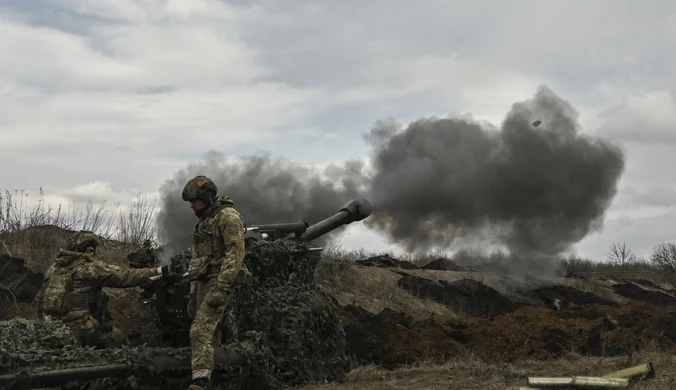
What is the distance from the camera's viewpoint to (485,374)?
905 centimetres

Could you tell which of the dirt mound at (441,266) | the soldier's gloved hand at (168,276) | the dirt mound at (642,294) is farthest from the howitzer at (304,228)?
the dirt mound at (642,294)

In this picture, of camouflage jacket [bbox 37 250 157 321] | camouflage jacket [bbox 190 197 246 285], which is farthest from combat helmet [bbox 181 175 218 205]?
camouflage jacket [bbox 37 250 157 321]

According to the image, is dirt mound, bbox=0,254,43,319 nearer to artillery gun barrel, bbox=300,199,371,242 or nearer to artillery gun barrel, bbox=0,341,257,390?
artillery gun barrel, bbox=300,199,371,242

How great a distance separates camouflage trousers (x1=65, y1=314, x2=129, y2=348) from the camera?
753 cm

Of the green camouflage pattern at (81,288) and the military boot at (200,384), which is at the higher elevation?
the green camouflage pattern at (81,288)

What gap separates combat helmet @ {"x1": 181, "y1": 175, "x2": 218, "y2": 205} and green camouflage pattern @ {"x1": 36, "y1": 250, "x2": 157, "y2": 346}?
894 millimetres

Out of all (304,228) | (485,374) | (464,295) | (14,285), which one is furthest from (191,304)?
(464,295)

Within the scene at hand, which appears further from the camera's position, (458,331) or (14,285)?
(458,331)

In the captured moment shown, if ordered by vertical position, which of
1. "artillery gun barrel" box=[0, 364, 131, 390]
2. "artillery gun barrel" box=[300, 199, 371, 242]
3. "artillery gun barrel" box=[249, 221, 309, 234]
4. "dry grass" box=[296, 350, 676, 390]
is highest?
"artillery gun barrel" box=[300, 199, 371, 242]

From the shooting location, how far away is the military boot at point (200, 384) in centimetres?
681

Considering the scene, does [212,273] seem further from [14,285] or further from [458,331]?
[458,331]

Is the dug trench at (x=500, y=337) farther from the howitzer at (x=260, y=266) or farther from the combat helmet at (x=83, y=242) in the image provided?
the combat helmet at (x=83, y=242)

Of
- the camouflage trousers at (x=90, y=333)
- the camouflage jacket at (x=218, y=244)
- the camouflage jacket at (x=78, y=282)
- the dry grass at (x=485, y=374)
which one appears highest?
the camouflage jacket at (x=218, y=244)

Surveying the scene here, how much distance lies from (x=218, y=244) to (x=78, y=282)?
1547 millimetres
